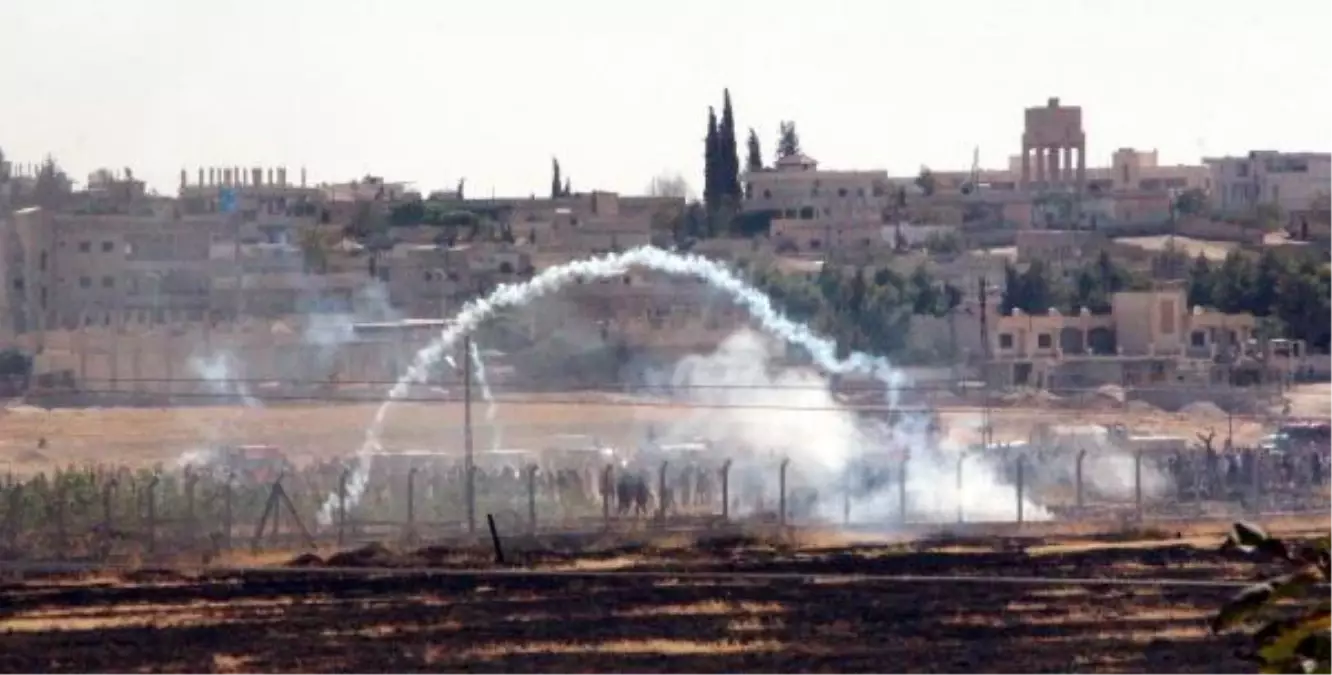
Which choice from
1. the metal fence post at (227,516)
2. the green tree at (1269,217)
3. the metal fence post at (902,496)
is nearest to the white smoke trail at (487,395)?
the metal fence post at (902,496)

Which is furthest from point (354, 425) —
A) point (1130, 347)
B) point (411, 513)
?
Result: point (1130, 347)

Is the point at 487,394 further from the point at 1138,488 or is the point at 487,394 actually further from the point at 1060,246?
the point at 1060,246

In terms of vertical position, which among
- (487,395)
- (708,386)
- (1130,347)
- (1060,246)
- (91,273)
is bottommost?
(487,395)

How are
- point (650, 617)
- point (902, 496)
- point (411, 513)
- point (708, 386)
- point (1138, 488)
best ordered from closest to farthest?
1. point (650, 617)
2. point (411, 513)
3. point (902, 496)
4. point (1138, 488)
5. point (708, 386)

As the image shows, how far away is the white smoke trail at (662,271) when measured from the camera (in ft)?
168

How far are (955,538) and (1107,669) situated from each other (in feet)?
42.9

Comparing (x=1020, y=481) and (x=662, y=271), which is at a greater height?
(x=662, y=271)

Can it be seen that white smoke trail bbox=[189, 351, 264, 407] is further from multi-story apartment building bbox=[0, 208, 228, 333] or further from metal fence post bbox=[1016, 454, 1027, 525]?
metal fence post bbox=[1016, 454, 1027, 525]

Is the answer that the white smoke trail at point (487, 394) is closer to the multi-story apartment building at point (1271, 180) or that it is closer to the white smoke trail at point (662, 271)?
the white smoke trail at point (662, 271)

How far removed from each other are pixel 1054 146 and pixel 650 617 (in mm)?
74265

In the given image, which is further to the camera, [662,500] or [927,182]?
[927,182]

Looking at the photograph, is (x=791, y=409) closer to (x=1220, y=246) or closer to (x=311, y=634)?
(x=311, y=634)

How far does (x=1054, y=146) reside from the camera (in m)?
95.2

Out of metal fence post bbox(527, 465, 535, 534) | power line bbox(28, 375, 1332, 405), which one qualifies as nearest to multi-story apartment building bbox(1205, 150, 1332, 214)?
power line bbox(28, 375, 1332, 405)
